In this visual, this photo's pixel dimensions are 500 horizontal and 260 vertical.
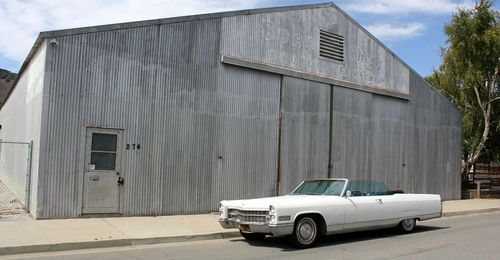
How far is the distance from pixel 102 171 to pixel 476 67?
20316 millimetres

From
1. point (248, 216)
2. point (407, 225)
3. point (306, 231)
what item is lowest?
point (407, 225)

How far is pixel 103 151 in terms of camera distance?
13.4 metres

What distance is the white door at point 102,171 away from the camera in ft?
42.9

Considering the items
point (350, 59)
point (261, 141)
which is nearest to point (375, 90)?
point (350, 59)

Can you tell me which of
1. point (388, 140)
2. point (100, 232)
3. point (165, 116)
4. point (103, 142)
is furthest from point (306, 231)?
point (388, 140)

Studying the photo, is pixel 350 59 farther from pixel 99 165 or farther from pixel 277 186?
pixel 99 165

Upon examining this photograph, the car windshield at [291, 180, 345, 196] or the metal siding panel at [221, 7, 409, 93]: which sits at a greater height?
the metal siding panel at [221, 7, 409, 93]

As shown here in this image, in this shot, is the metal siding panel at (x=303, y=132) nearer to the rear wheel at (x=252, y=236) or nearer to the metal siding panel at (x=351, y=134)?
the metal siding panel at (x=351, y=134)

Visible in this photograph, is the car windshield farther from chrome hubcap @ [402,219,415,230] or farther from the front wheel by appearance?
chrome hubcap @ [402,219,415,230]

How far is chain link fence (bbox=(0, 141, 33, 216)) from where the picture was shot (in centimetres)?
1356

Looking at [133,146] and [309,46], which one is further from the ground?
[309,46]

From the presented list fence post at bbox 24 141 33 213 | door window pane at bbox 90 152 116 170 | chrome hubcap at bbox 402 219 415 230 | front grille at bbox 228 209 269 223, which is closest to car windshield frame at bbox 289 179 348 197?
front grille at bbox 228 209 269 223

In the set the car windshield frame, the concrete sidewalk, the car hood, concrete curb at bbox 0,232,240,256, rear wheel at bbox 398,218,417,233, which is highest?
the car windshield frame

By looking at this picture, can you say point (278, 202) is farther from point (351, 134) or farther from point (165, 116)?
point (351, 134)
